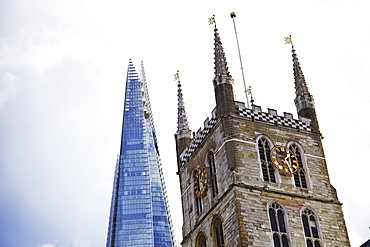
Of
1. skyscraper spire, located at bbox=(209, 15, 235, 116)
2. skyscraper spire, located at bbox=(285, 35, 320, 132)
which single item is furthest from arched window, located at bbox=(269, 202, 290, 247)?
skyscraper spire, located at bbox=(285, 35, 320, 132)

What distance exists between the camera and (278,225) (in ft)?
145

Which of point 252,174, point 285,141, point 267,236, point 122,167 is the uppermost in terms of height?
point 122,167

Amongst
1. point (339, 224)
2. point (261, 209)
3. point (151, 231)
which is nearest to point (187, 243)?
point (261, 209)

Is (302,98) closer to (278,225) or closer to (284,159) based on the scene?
(284,159)

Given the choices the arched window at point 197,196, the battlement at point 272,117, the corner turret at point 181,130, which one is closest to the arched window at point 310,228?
→ the battlement at point 272,117

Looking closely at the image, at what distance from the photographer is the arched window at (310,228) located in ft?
147

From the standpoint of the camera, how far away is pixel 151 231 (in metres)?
168

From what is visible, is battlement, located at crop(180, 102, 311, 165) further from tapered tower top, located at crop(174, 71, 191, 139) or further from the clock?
tapered tower top, located at crop(174, 71, 191, 139)

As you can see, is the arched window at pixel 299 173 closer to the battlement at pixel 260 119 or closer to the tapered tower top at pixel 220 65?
the battlement at pixel 260 119

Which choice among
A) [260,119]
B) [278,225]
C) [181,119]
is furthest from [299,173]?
[181,119]

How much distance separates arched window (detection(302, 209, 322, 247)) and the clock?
24.6 feet

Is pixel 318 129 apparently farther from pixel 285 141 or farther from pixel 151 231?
pixel 151 231

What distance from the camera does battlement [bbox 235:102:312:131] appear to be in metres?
49.6

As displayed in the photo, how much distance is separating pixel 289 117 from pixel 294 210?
27.5ft
